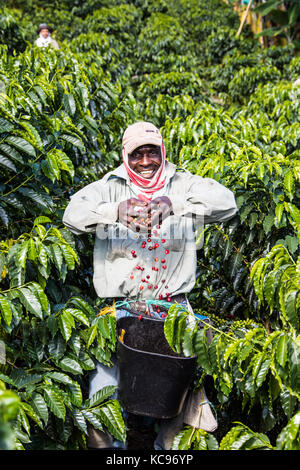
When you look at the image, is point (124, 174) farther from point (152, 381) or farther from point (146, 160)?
point (152, 381)

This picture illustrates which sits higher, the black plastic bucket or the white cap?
the white cap

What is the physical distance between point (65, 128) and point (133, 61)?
831 centimetres

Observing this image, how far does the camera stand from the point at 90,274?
316 centimetres

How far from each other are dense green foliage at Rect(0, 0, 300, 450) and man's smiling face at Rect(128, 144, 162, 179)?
45 cm

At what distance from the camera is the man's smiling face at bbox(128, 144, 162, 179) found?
259 centimetres

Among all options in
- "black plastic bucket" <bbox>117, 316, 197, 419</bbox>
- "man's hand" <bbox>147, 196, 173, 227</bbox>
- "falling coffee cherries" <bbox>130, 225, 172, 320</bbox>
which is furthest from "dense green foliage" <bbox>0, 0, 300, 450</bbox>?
"man's hand" <bbox>147, 196, 173, 227</bbox>

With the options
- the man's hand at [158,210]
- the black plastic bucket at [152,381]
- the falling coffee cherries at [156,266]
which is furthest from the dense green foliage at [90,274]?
the man's hand at [158,210]

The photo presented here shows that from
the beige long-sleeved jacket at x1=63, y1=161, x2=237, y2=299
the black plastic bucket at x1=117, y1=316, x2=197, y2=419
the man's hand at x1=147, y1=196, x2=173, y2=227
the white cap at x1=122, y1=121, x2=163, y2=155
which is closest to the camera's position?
the black plastic bucket at x1=117, y1=316, x2=197, y2=419

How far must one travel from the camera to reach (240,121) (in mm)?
4543

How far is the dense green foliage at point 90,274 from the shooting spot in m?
2.11

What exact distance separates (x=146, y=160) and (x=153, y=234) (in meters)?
0.39

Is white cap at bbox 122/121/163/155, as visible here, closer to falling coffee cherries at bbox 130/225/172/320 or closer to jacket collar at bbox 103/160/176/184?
jacket collar at bbox 103/160/176/184

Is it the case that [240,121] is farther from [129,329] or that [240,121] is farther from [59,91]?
[129,329]

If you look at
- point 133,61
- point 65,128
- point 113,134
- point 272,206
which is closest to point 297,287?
point 272,206
